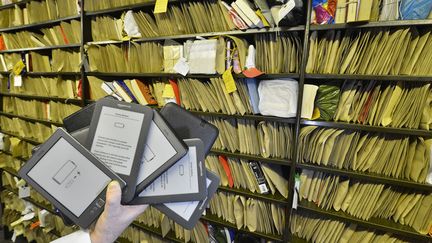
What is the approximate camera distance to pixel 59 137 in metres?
0.63

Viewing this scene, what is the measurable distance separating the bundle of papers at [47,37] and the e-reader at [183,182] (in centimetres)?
170

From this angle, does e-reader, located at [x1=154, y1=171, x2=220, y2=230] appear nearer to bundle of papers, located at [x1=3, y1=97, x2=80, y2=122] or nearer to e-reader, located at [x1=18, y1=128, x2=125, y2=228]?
e-reader, located at [x1=18, y1=128, x2=125, y2=228]

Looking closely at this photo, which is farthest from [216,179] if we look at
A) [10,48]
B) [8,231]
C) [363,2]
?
[8,231]

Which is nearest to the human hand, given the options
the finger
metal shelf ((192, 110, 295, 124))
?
A: the finger

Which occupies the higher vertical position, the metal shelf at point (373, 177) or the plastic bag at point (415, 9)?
the plastic bag at point (415, 9)

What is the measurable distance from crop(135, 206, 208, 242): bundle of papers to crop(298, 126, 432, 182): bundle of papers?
0.83m

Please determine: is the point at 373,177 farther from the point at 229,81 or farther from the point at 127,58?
the point at 127,58

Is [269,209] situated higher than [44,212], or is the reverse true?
[269,209]

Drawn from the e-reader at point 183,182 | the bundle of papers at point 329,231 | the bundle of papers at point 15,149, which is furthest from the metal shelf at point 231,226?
the bundle of papers at point 15,149

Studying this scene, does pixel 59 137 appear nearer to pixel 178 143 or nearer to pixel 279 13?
pixel 178 143

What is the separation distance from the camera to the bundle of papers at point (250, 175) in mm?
1372

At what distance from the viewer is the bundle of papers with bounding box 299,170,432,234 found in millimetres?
1075

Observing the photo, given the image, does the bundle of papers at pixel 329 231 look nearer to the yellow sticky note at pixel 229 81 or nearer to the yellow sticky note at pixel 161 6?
the yellow sticky note at pixel 229 81

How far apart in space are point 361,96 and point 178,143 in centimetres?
94
